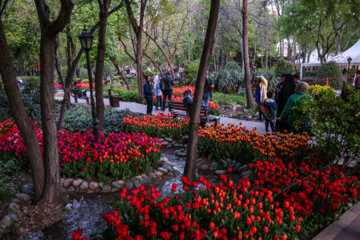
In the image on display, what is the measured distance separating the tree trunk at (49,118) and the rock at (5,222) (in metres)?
0.51

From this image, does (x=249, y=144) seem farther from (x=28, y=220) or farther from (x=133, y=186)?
(x=28, y=220)

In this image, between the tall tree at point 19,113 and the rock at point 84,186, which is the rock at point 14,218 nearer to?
the tall tree at point 19,113

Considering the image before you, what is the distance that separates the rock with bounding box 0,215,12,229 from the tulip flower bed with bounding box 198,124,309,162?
3702mm

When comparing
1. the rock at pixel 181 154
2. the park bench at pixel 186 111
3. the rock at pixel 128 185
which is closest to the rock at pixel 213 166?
the rock at pixel 181 154

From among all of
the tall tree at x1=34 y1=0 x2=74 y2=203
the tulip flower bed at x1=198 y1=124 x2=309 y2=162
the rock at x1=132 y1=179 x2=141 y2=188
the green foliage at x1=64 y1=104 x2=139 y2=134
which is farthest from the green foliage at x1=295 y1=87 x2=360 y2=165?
the green foliage at x1=64 y1=104 x2=139 y2=134

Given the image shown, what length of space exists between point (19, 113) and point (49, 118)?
14.2 inches

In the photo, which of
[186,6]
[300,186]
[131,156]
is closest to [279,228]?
[300,186]

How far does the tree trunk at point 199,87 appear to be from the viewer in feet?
12.1

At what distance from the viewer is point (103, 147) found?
505cm

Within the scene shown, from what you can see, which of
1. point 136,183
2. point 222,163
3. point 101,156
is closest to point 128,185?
point 136,183

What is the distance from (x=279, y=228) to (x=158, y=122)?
532cm

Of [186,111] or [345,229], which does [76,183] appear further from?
[186,111]

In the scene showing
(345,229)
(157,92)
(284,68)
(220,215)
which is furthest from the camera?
(284,68)

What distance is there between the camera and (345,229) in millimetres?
3033
